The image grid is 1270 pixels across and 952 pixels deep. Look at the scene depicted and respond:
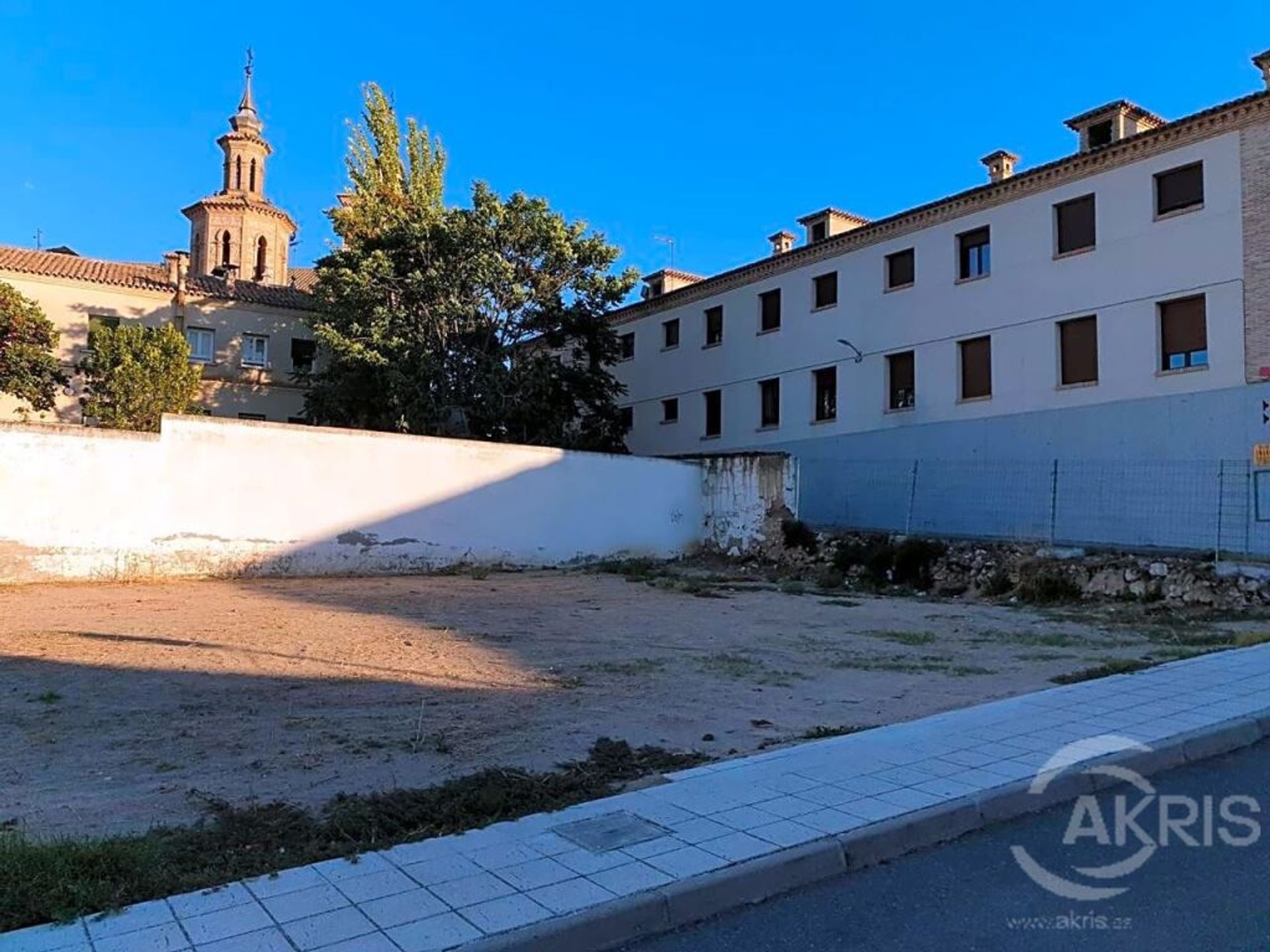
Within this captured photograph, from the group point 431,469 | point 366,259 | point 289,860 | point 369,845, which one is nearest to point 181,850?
point 289,860

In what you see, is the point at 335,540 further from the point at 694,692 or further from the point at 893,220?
the point at 893,220

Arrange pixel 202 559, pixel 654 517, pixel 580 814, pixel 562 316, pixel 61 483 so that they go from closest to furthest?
pixel 580 814, pixel 61 483, pixel 202 559, pixel 654 517, pixel 562 316

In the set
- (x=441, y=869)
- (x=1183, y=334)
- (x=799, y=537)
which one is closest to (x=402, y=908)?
(x=441, y=869)

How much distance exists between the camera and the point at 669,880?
11.6ft

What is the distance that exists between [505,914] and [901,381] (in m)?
24.1

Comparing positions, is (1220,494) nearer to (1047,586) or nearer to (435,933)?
(1047,586)

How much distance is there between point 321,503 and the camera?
16266 millimetres

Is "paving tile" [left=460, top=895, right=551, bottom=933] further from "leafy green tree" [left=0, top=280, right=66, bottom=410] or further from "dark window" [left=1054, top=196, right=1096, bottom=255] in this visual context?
"leafy green tree" [left=0, top=280, right=66, bottom=410]

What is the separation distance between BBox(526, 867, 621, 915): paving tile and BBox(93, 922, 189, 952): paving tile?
46.8 inches

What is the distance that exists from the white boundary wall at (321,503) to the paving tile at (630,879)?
1317 centimetres

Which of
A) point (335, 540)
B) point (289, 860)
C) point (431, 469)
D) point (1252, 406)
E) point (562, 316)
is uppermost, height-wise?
point (562, 316)

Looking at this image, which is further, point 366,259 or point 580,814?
point 366,259

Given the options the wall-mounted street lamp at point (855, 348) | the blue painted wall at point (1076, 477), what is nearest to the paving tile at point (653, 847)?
the blue painted wall at point (1076, 477)

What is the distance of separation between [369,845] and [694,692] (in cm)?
384
